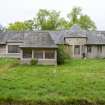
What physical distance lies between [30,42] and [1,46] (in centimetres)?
990

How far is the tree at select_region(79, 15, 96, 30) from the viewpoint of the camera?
73062mm

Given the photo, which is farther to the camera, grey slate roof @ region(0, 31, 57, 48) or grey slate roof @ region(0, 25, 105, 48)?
grey slate roof @ region(0, 25, 105, 48)

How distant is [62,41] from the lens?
150 ft

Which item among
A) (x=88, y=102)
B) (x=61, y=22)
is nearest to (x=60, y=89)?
(x=88, y=102)

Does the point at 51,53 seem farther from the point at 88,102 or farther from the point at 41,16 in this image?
the point at 41,16

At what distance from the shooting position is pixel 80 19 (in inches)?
2923

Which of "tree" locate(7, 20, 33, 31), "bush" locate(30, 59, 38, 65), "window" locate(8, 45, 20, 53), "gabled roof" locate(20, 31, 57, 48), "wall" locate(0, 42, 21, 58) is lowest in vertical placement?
"bush" locate(30, 59, 38, 65)

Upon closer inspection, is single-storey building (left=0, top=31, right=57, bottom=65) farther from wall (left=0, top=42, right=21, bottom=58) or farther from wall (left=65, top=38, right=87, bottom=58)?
wall (left=65, top=38, right=87, bottom=58)

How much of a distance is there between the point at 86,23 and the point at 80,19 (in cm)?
206

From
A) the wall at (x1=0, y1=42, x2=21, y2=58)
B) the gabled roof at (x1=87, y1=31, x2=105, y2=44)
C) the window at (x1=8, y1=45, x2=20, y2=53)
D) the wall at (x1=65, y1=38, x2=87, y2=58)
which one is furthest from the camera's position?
the gabled roof at (x1=87, y1=31, x2=105, y2=44)

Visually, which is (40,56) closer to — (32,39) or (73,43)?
(32,39)

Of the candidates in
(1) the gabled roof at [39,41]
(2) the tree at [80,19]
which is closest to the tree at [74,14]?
(2) the tree at [80,19]

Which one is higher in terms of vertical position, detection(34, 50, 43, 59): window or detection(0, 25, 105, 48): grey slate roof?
detection(0, 25, 105, 48): grey slate roof

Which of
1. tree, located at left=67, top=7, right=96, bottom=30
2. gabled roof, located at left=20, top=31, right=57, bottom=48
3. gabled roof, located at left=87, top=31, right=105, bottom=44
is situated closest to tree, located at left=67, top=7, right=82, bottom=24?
tree, located at left=67, top=7, right=96, bottom=30
